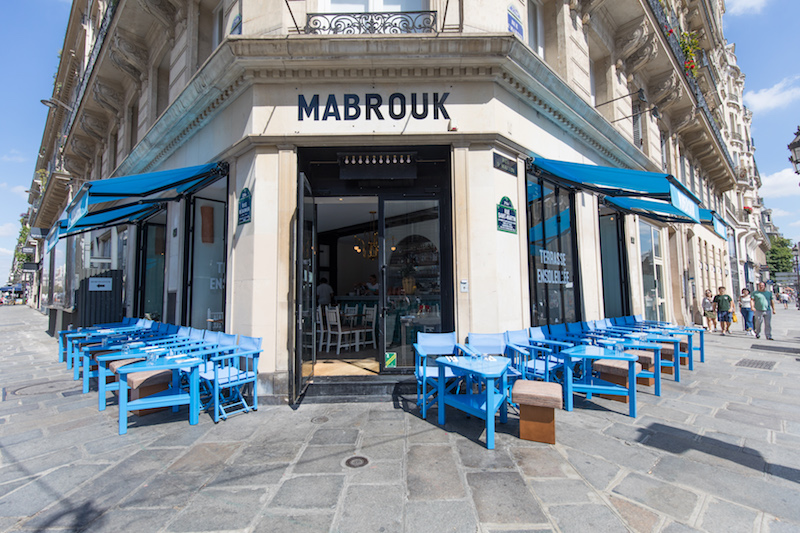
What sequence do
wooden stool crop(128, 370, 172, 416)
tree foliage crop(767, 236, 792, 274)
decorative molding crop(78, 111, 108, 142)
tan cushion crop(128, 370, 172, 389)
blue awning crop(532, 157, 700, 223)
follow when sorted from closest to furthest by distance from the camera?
1. tan cushion crop(128, 370, 172, 389)
2. wooden stool crop(128, 370, 172, 416)
3. blue awning crop(532, 157, 700, 223)
4. decorative molding crop(78, 111, 108, 142)
5. tree foliage crop(767, 236, 792, 274)

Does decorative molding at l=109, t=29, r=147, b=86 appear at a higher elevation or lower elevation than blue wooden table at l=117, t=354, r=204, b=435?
higher

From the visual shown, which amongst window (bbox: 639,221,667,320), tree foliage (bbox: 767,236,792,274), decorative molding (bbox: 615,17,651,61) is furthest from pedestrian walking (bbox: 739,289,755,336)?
tree foliage (bbox: 767,236,792,274)

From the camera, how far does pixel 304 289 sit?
576 cm

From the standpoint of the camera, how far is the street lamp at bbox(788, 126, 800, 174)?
26.9ft

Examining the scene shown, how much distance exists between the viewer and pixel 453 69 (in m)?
5.89

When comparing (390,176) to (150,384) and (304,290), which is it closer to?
(304,290)

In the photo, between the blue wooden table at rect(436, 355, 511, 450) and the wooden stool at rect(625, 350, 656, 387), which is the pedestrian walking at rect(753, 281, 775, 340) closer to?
the wooden stool at rect(625, 350, 656, 387)

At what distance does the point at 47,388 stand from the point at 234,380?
4.38 meters

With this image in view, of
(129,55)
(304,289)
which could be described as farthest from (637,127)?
(129,55)

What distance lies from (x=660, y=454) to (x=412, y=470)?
2444 mm

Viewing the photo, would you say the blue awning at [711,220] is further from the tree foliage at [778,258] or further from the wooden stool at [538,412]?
the tree foliage at [778,258]

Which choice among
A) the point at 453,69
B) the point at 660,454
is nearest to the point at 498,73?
the point at 453,69

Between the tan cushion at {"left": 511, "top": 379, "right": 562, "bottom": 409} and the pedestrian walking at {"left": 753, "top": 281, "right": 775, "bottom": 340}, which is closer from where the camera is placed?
the tan cushion at {"left": 511, "top": 379, "right": 562, "bottom": 409}

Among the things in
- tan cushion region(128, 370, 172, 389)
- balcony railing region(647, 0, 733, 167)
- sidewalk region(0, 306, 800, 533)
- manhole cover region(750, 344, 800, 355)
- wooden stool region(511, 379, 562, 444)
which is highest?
balcony railing region(647, 0, 733, 167)
